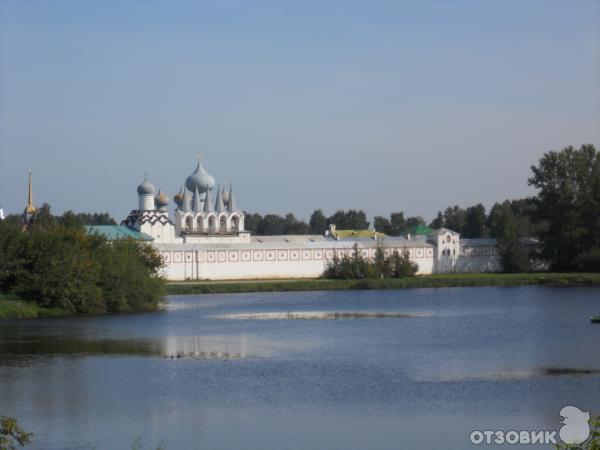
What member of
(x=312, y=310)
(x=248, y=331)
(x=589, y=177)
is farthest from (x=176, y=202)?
(x=248, y=331)

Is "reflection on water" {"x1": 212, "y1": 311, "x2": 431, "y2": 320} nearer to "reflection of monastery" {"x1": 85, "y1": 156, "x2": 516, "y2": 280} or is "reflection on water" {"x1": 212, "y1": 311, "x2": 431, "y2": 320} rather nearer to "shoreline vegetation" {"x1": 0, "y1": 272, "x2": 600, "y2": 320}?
"shoreline vegetation" {"x1": 0, "y1": 272, "x2": 600, "y2": 320}

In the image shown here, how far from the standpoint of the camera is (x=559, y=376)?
824 inches

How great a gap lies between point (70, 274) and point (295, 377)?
17727 mm

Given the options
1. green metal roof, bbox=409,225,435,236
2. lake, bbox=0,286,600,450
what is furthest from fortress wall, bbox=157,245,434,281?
lake, bbox=0,286,600,450

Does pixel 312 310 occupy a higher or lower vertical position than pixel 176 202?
lower

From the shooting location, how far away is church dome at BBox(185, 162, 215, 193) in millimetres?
74375

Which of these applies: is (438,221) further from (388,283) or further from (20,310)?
(20,310)

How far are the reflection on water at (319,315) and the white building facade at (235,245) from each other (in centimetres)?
1983

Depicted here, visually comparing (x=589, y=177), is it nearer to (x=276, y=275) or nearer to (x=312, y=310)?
(x=276, y=275)

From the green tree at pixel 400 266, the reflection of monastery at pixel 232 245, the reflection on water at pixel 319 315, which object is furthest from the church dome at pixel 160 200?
the reflection on water at pixel 319 315

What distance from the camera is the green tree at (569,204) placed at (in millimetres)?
59469

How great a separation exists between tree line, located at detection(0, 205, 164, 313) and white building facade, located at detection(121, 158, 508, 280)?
56.0ft

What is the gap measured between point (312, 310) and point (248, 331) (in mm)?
8902

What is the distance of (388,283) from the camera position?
56.8 meters
